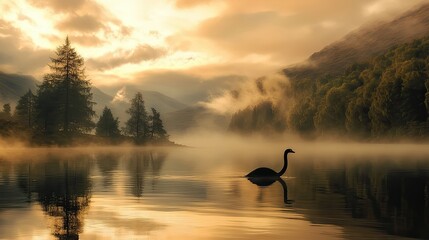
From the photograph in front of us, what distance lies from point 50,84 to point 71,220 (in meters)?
116

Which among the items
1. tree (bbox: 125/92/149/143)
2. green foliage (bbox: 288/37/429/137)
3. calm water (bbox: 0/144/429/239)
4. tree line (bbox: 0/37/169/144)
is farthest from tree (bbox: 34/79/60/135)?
calm water (bbox: 0/144/429/239)

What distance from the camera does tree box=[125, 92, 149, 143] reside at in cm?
15438

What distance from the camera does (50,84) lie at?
128875mm

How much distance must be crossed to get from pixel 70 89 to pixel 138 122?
30734 millimetres

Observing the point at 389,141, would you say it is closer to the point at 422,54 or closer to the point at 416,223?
the point at 422,54

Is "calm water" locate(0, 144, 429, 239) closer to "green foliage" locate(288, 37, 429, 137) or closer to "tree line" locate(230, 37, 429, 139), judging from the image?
"tree line" locate(230, 37, 429, 139)

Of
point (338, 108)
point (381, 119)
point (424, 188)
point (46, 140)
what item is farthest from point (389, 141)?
point (424, 188)

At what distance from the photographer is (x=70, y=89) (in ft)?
416

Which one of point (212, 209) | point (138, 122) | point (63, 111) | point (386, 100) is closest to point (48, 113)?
point (63, 111)

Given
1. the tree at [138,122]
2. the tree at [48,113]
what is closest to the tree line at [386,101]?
the tree at [138,122]

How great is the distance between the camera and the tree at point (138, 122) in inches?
6078

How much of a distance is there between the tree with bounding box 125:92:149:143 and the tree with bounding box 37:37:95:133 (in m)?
24.3

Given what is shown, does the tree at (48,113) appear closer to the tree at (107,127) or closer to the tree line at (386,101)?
the tree at (107,127)

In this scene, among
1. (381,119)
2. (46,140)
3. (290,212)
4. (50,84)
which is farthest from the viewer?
(381,119)
